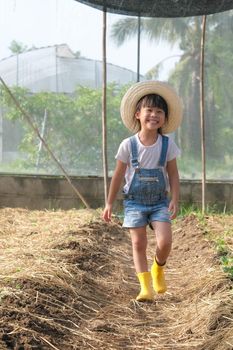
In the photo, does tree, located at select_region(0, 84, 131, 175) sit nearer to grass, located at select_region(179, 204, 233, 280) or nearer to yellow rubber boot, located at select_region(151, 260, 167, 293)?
grass, located at select_region(179, 204, 233, 280)

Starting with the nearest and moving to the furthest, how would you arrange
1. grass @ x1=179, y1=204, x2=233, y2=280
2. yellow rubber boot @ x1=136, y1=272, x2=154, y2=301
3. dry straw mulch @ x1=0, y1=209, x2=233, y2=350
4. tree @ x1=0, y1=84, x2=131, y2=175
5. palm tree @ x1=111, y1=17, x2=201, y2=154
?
dry straw mulch @ x1=0, y1=209, x2=233, y2=350, yellow rubber boot @ x1=136, y1=272, x2=154, y2=301, grass @ x1=179, y1=204, x2=233, y2=280, palm tree @ x1=111, y1=17, x2=201, y2=154, tree @ x1=0, y1=84, x2=131, y2=175

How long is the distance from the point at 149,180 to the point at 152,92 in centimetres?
65

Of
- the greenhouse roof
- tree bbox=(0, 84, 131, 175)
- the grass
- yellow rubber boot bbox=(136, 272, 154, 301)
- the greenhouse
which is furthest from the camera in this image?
tree bbox=(0, 84, 131, 175)

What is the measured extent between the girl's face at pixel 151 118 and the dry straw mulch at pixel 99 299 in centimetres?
113

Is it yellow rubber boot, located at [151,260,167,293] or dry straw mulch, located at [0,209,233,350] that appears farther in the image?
yellow rubber boot, located at [151,260,167,293]

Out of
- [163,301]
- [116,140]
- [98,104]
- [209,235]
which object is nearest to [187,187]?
[116,140]

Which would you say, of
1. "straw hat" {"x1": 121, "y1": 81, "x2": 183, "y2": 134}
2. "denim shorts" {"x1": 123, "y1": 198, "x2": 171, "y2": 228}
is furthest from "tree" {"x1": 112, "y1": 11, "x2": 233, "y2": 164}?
"denim shorts" {"x1": 123, "y1": 198, "x2": 171, "y2": 228}

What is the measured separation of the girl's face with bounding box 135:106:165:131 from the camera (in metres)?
3.72

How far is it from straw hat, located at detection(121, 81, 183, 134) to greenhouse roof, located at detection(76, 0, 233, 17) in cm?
324

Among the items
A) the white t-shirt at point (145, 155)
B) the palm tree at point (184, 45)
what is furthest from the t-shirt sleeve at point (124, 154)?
the palm tree at point (184, 45)

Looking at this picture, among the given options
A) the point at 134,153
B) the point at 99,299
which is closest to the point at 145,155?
the point at 134,153

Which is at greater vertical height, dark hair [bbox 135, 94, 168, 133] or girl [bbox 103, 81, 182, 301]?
dark hair [bbox 135, 94, 168, 133]

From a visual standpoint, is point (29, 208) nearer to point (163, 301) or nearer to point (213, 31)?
point (213, 31)

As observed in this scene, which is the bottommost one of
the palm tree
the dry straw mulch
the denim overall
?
the dry straw mulch
